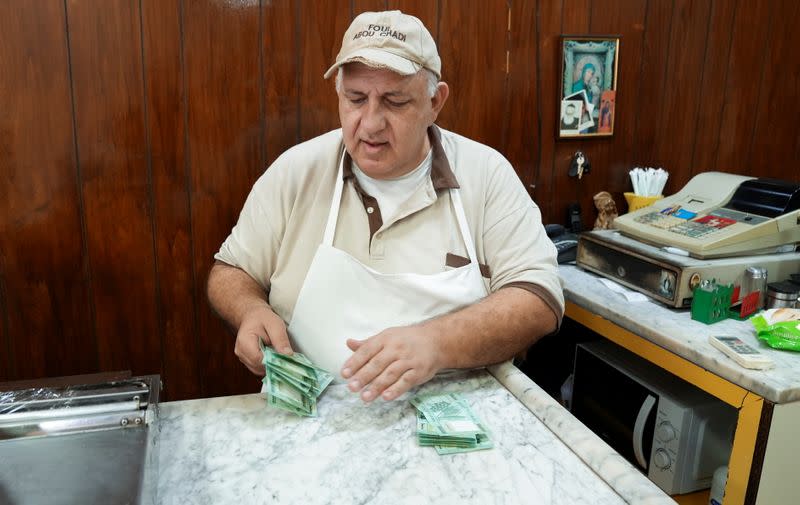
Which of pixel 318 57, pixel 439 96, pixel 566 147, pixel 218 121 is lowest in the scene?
pixel 566 147

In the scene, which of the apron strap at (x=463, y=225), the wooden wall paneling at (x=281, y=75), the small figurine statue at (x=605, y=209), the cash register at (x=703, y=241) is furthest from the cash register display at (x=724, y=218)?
the wooden wall paneling at (x=281, y=75)

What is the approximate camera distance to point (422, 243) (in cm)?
162

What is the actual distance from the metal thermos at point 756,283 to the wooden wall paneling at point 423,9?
127cm

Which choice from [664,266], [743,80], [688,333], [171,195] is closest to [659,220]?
[664,266]

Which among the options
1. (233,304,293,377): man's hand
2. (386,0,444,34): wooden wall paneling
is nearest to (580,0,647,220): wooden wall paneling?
(386,0,444,34): wooden wall paneling

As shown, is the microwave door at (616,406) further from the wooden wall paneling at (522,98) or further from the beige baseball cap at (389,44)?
the beige baseball cap at (389,44)

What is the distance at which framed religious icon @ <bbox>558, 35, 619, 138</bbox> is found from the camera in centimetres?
235

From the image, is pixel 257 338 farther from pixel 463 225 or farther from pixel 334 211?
pixel 463 225

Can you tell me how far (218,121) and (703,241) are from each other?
157 cm

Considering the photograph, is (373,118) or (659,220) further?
(659,220)

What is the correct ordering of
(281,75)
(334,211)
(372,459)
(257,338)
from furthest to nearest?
(281,75) < (334,211) < (257,338) < (372,459)

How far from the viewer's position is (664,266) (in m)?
1.85

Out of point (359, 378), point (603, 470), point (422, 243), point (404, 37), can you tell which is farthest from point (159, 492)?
point (404, 37)

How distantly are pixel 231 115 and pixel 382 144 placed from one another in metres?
0.68
